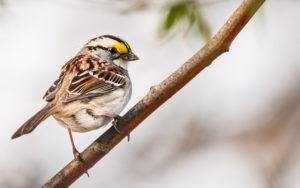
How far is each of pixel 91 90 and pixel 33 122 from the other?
2.47 feet

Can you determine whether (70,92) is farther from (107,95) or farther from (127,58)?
(127,58)

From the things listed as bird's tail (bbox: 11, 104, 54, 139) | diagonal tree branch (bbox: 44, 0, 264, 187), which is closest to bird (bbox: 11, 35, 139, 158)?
bird's tail (bbox: 11, 104, 54, 139)

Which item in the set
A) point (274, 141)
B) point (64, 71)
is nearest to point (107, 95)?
point (64, 71)

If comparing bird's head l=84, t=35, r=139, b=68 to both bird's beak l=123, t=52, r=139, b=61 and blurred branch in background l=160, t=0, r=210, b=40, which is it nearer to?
bird's beak l=123, t=52, r=139, b=61

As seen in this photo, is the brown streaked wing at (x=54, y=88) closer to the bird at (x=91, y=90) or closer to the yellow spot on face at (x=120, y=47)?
the bird at (x=91, y=90)

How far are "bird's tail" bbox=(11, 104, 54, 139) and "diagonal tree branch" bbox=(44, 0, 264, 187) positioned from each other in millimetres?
392

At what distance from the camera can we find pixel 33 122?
4.59 meters

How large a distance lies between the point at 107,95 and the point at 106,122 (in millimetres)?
417

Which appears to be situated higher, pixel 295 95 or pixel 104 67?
pixel 295 95

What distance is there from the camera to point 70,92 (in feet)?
17.2

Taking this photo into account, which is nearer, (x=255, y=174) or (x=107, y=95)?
(x=107, y=95)

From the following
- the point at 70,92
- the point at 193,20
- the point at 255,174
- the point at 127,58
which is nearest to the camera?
the point at 193,20

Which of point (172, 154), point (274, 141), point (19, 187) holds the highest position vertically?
point (274, 141)

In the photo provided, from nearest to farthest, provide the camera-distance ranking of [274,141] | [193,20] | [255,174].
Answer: [193,20], [255,174], [274,141]
